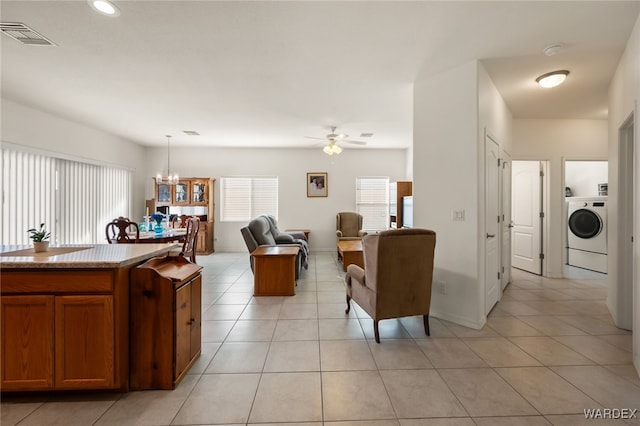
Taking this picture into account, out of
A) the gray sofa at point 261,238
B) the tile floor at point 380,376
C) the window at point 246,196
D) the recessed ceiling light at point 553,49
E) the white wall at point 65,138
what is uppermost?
the recessed ceiling light at point 553,49

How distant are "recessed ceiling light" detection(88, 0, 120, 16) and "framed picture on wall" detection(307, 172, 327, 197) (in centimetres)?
527

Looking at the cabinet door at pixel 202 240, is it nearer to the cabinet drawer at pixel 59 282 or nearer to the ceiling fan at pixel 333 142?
the ceiling fan at pixel 333 142

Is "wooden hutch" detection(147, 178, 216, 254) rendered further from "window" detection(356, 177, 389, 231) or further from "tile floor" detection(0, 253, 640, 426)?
"window" detection(356, 177, 389, 231)

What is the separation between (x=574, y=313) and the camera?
316 centimetres

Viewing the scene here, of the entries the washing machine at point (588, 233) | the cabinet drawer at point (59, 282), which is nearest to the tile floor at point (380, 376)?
the cabinet drawer at point (59, 282)

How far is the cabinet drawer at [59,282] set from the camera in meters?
1.68

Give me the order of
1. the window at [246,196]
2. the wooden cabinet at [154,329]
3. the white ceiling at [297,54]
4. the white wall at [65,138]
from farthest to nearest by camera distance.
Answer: the window at [246,196], the white wall at [65,138], the white ceiling at [297,54], the wooden cabinet at [154,329]

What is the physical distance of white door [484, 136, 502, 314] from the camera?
2.97 metres

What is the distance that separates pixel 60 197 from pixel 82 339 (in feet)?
14.6

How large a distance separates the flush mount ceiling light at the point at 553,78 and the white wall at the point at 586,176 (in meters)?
4.33

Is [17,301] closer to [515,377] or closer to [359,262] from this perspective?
[515,377]

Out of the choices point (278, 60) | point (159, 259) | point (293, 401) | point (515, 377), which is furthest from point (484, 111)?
point (159, 259)

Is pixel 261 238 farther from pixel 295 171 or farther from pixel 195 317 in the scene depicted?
pixel 295 171

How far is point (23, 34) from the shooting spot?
7.79 feet
